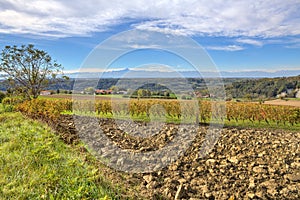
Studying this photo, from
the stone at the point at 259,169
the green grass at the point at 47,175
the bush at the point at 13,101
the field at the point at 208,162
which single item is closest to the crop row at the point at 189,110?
the field at the point at 208,162

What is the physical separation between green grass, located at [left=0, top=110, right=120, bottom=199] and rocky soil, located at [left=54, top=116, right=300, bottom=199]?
1.60ft

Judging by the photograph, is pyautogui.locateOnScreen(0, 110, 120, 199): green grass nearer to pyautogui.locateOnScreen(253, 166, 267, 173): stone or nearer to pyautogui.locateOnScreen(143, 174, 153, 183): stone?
pyautogui.locateOnScreen(143, 174, 153, 183): stone

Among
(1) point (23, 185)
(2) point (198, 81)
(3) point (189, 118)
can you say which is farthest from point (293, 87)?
(1) point (23, 185)

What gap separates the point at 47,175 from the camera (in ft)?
10.4

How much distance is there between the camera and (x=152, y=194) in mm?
3041

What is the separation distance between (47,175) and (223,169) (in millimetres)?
2294

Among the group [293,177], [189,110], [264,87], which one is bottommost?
[293,177]

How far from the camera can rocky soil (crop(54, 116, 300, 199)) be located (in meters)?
3.06

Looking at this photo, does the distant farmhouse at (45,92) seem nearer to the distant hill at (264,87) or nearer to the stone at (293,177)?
the distant hill at (264,87)

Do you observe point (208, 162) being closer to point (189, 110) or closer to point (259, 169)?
point (259, 169)

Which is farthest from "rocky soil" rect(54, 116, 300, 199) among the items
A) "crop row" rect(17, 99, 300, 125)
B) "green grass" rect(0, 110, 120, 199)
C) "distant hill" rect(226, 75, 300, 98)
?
"distant hill" rect(226, 75, 300, 98)

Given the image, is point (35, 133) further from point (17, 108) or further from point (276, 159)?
point (17, 108)

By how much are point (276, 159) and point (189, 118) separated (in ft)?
15.1

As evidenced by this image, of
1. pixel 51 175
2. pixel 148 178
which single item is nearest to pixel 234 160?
pixel 148 178
